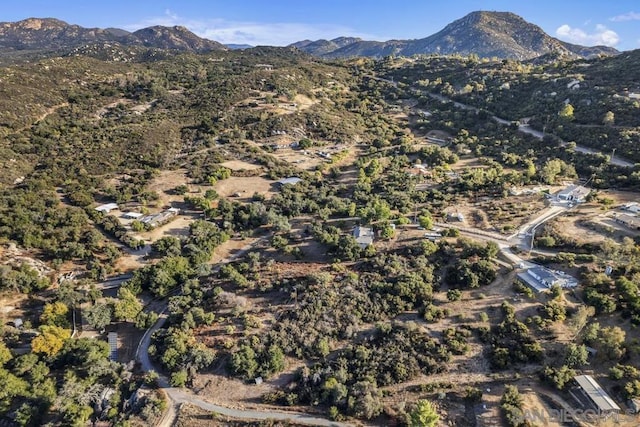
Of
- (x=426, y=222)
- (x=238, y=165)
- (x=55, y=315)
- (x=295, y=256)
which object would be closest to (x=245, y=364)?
(x=295, y=256)

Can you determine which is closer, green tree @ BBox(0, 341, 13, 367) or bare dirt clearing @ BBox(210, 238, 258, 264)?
green tree @ BBox(0, 341, 13, 367)

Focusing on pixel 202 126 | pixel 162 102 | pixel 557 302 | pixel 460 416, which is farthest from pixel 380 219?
pixel 162 102

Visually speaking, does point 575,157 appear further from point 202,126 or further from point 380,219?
point 202,126

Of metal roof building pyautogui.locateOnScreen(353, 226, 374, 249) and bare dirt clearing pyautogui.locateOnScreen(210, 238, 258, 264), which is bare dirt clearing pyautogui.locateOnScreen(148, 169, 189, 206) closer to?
bare dirt clearing pyautogui.locateOnScreen(210, 238, 258, 264)

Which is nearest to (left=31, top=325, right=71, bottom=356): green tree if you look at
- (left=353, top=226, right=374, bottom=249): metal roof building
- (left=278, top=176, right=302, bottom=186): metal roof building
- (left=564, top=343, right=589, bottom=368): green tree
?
(left=353, top=226, right=374, bottom=249): metal roof building

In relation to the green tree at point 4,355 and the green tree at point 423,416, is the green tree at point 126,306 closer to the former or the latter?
the green tree at point 4,355

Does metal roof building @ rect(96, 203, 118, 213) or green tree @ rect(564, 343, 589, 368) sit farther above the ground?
metal roof building @ rect(96, 203, 118, 213)

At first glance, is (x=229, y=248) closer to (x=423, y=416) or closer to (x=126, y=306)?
(x=126, y=306)

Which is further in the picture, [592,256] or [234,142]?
[234,142]
